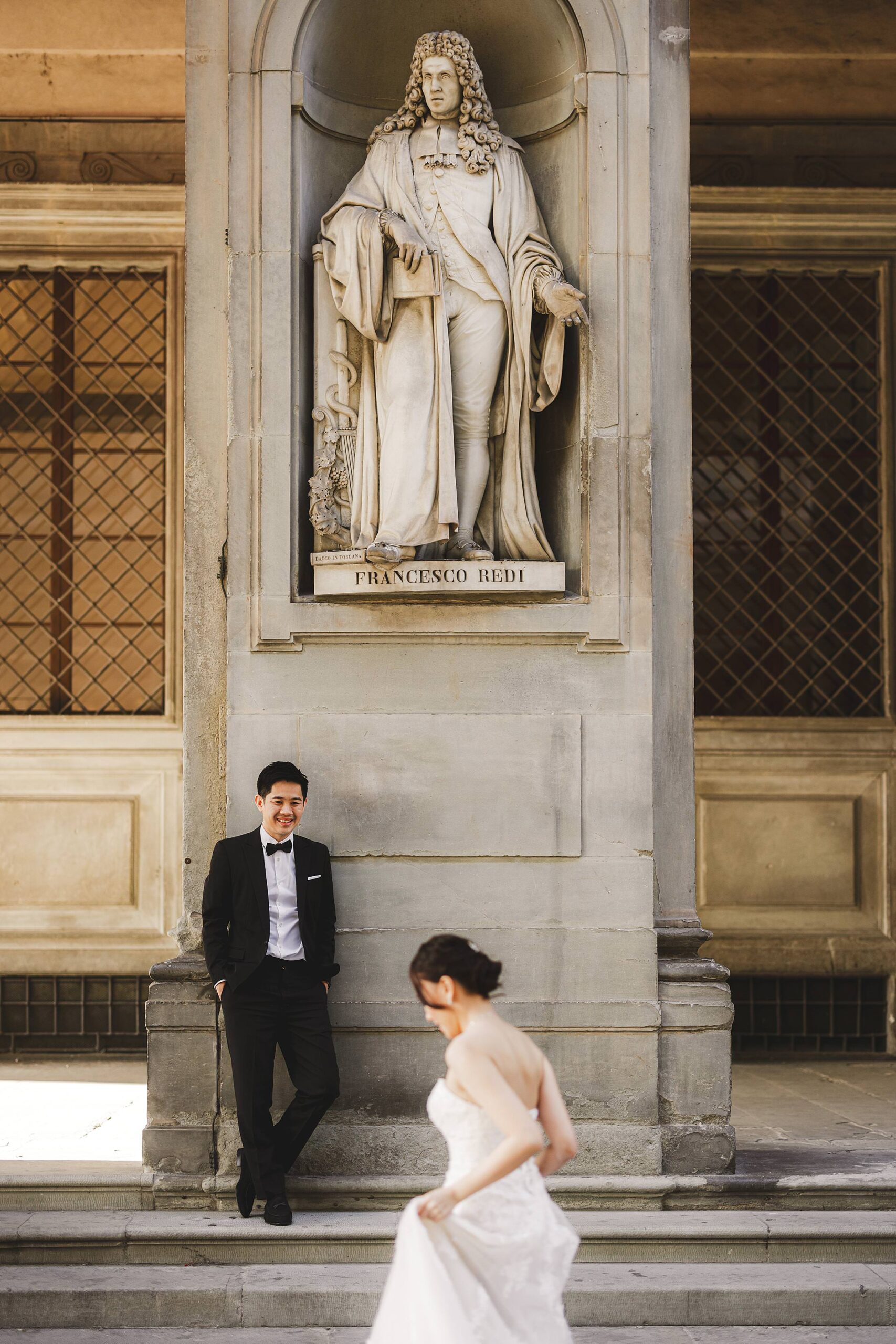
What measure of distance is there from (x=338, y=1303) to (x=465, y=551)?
10.8 ft

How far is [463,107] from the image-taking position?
7.58 m

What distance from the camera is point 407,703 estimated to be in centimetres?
717

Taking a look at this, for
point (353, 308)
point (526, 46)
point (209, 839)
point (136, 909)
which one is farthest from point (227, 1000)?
point (526, 46)

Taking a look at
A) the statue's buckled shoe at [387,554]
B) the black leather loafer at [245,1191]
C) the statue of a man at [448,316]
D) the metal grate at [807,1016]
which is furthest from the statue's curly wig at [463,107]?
the metal grate at [807,1016]

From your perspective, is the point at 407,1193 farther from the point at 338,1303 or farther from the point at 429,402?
the point at 429,402

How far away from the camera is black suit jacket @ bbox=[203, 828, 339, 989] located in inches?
262

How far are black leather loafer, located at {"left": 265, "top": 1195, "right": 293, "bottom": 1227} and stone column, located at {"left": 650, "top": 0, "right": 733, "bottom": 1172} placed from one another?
1712 millimetres

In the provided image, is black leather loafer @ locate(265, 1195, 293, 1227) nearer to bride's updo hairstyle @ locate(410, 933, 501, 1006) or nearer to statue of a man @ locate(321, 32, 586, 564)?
bride's updo hairstyle @ locate(410, 933, 501, 1006)

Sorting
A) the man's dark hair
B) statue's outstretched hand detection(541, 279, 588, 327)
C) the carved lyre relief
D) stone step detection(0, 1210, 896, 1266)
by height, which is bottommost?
stone step detection(0, 1210, 896, 1266)

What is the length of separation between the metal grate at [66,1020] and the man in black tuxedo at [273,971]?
3.77 meters

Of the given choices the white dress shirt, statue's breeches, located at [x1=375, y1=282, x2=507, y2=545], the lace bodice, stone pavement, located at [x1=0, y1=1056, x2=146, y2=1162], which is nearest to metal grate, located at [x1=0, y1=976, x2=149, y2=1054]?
stone pavement, located at [x1=0, y1=1056, x2=146, y2=1162]

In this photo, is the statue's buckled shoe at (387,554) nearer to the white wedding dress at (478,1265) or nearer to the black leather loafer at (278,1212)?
the black leather loafer at (278,1212)

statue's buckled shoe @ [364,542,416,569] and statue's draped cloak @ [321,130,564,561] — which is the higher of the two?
statue's draped cloak @ [321,130,564,561]

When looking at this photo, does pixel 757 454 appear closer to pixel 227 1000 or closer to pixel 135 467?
pixel 135 467
